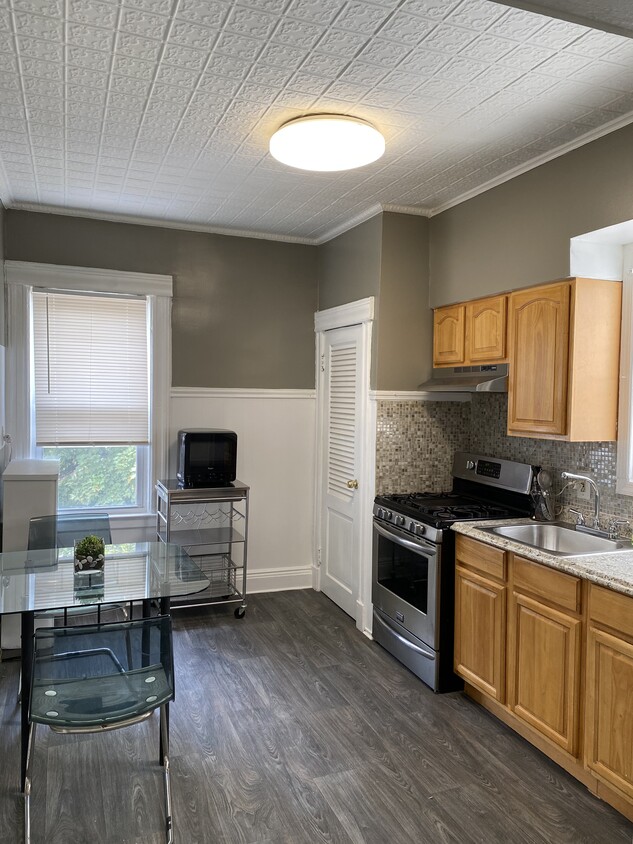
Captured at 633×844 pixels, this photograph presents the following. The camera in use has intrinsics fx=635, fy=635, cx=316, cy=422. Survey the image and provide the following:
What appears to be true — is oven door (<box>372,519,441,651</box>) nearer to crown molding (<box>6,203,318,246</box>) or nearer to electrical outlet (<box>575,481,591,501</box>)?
electrical outlet (<box>575,481,591,501</box>)

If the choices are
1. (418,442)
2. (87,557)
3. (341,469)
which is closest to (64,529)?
(87,557)

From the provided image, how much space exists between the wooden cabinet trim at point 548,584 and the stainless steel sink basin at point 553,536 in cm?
24

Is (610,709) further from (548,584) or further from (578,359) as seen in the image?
(578,359)

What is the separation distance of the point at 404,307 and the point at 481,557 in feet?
5.21

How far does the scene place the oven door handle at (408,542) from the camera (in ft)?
10.3

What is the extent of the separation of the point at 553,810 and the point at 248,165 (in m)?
3.03

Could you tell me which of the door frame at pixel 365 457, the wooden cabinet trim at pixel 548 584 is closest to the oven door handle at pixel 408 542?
the door frame at pixel 365 457

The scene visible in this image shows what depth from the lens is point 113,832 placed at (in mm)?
2104

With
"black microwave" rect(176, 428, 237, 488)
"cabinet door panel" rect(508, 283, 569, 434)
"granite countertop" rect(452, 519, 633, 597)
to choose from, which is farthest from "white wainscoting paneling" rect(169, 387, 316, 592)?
"granite countertop" rect(452, 519, 633, 597)

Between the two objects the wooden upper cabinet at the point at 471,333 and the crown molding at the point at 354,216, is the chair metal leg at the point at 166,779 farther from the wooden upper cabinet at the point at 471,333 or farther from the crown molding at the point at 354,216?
the crown molding at the point at 354,216

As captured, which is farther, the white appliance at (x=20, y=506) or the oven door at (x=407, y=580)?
the white appliance at (x=20, y=506)

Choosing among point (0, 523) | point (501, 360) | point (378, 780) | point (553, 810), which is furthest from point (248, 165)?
point (553, 810)

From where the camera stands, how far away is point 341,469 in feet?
14.0

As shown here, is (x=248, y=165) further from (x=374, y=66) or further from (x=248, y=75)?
(x=374, y=66)
